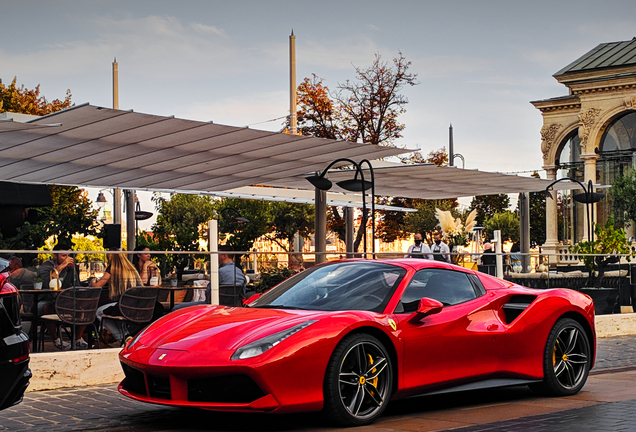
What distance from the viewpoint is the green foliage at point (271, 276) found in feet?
36.7

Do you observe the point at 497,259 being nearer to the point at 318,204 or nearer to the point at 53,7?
the point at 318,204

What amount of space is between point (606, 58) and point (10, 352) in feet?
153

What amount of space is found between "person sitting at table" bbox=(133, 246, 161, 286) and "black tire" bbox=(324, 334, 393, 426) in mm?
4120

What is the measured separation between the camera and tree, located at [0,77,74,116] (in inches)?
1283

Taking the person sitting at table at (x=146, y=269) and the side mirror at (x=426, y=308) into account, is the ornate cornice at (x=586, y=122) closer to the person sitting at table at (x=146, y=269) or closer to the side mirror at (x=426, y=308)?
the person sitting at table at (x=146, y=269)

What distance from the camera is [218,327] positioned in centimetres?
641

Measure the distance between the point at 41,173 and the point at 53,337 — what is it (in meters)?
5.93

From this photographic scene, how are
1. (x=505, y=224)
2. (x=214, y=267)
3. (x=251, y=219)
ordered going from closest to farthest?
(x=214, y=267) → (x=251, y=219) → (x=505, y=224)

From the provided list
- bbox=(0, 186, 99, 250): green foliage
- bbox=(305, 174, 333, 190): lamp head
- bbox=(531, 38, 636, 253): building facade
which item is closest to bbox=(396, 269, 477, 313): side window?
bbox=(305, 174, 333, 190): lamp head

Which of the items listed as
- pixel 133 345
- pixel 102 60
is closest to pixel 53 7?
pixel 102 60

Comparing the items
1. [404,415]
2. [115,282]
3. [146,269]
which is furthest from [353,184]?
[404,415]

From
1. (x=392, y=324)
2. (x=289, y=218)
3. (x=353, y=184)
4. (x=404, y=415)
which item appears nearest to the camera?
(x=392, y=324)

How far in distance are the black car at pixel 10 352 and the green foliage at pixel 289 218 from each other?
49.3 m

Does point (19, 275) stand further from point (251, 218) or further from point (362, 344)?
point (251, 218)
